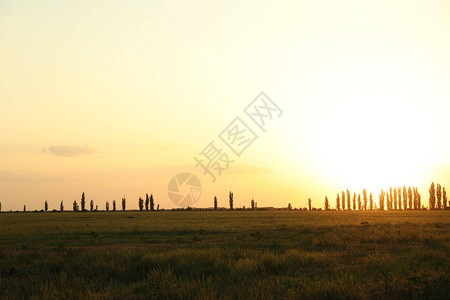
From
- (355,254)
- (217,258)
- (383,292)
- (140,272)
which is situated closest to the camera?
(383,292)

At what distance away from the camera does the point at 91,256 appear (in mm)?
15188

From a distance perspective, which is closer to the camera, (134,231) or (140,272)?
(140,272)

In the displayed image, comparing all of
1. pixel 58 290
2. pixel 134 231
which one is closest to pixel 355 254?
pixel 58 290

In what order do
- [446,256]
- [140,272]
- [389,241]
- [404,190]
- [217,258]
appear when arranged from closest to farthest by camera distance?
[140,272]
[217,258]
[446,256]
[389,241]
[404,190]

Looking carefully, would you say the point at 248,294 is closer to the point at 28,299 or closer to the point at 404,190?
the point at 28,299

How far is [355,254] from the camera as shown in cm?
1648

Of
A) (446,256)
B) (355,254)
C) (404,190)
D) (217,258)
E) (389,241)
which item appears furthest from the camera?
(404,190)

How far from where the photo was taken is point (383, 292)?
8609 mm

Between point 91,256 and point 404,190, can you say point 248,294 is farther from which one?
point 404,190

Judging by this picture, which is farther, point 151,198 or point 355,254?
point 151,198

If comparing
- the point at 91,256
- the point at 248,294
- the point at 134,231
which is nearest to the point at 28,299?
the point at 248,294

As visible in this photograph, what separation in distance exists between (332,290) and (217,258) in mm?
5628

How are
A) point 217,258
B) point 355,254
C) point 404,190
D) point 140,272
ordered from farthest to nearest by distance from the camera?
point 404,190 < point 355,254 < point 217,258 < point 140,272

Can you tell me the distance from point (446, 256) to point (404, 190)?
176m
